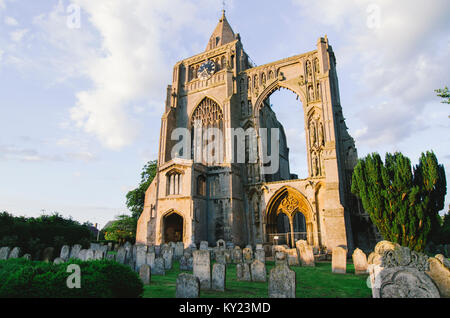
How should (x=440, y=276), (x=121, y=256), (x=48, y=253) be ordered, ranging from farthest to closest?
(x=48, y=253), (x=121, y=256), (x=440, y=276)

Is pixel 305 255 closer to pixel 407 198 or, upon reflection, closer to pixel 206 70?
pixel 407 198

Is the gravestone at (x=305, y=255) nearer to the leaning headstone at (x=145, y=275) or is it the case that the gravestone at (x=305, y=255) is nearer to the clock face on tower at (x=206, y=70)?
the leaning headstone at (x=145, y=275)

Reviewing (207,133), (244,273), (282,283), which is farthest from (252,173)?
(282,283)

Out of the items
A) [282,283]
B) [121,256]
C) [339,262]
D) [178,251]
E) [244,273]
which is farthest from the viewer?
[178,251]

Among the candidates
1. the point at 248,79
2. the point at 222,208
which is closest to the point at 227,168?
the point at 222,208

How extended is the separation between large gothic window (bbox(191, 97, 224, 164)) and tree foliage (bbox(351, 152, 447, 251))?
1398 centimetres

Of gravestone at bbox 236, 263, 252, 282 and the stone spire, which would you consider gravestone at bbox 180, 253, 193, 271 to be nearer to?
gravestone at bbox 236, 263, 252, 282

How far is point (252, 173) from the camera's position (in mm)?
24125

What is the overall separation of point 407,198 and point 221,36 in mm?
26548

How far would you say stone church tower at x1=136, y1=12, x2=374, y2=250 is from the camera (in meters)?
20.4

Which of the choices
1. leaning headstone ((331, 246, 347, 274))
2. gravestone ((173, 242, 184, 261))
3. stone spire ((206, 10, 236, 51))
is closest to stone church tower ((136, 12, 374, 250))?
gravestone ((173, 242, 184, 261))

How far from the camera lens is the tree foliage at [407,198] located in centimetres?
1348

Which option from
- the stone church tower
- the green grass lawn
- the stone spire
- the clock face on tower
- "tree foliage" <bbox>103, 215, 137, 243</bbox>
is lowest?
the green grass lawn

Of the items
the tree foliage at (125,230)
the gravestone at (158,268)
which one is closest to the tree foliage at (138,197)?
the tree foliage at (125,230)
